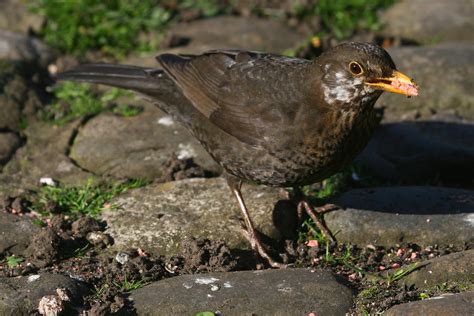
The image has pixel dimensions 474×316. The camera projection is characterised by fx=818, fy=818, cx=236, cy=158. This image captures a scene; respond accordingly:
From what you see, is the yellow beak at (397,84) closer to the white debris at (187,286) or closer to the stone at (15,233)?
the white debris at (187,286)

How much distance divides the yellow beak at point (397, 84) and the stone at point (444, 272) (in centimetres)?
96

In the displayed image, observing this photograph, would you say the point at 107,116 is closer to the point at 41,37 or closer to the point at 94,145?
the point at 94,145

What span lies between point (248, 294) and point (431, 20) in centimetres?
485

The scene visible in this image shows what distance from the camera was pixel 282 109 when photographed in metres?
5.18

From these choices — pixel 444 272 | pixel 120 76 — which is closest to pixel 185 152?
pixel 120 76

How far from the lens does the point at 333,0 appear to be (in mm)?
8453

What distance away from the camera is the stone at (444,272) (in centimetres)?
449

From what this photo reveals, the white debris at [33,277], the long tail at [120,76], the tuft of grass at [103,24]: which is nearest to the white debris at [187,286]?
the white debris at [33,277]

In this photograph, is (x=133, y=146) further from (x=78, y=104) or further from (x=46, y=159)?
(x=78, y=104)

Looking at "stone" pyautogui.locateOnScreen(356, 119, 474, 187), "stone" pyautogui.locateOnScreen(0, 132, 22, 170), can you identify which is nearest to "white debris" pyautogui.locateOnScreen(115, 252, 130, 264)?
"stone" pyautogui.locateOnScreen(0, 132, 22, 170)

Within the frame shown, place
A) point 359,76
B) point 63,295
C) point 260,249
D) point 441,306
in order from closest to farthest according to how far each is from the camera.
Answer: point 441,306 → point 63,295 → point 359,76 → point 260,249

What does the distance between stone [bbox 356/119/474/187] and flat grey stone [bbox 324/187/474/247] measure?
0.45 meters

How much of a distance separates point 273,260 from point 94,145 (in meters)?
1.93

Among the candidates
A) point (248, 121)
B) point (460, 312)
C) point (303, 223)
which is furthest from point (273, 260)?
point (460, 312)
